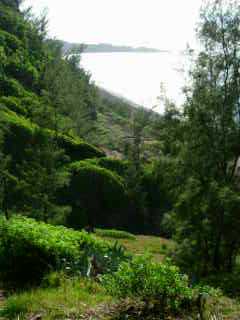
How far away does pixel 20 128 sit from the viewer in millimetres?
50281

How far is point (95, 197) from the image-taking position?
52.1m

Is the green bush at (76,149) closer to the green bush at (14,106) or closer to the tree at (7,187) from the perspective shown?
the green bush at (14,106)

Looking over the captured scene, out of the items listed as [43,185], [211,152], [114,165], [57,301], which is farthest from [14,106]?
[57,301]

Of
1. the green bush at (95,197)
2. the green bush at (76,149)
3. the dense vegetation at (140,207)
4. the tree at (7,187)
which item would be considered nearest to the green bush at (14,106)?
the dense vegetation at (140,207)

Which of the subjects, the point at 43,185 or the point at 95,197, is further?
the point at 95,197

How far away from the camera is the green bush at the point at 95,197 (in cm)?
5062

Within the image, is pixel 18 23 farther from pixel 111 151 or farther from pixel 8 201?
pixel 8 201

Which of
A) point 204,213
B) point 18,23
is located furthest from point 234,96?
point 18,23

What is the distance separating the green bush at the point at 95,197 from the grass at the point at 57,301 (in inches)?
1619

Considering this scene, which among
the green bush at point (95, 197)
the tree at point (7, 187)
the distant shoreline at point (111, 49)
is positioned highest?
the distant shoreline at point (111, 49)

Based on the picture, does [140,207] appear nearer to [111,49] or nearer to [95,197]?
[95,197]

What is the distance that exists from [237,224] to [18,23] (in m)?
75.6

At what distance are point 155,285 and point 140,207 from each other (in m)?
46.6

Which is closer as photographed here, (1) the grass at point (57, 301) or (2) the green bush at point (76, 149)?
(1) the grass at point (57, 301)
